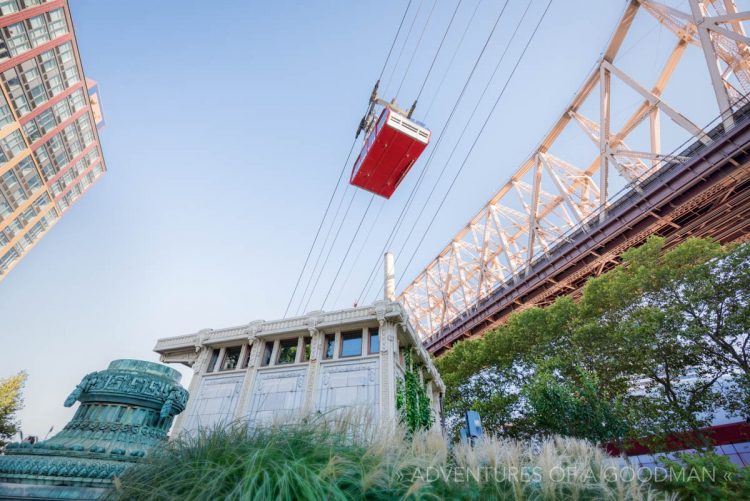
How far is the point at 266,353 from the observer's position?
20.2 meters

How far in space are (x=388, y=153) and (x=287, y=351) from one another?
13.2m

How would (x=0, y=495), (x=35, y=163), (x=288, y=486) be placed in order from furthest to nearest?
(x=35, y=163) < (x=288, y=486) < (x=0, y=495)

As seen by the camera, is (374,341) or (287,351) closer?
(374,341)

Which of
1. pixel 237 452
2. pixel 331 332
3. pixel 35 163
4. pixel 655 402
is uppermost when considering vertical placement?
pixel 35 163

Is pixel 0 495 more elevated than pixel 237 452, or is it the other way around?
pixel 237 452

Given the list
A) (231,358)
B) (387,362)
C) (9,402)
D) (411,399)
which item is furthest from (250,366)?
(9,402)

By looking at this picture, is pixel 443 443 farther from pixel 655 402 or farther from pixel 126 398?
pixel 655 402

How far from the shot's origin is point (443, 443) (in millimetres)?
4973

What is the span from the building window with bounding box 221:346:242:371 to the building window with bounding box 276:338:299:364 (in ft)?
9.23

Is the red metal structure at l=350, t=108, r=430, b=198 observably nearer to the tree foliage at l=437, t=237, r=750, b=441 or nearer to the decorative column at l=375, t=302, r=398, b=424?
the decorative column at l=375, t=302, r=398, b=424

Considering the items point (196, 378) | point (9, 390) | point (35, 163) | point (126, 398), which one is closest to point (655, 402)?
point (126, 398)

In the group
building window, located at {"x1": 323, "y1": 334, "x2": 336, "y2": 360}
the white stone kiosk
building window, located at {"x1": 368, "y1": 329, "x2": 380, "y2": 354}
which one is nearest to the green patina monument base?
the white stone kiosk

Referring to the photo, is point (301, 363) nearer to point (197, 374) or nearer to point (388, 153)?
point (197, 374)

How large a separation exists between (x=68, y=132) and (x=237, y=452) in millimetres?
81103
